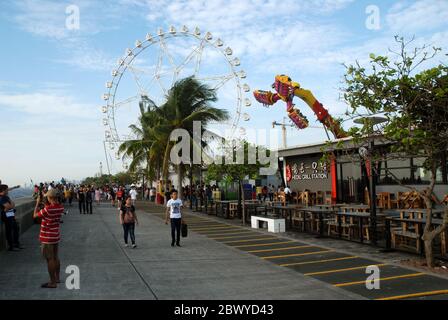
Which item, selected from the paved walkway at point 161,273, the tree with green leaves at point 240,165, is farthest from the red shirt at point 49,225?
the tree with green leaves at point 240,165

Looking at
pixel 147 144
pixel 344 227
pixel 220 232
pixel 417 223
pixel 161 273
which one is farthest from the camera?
pixel 147 144

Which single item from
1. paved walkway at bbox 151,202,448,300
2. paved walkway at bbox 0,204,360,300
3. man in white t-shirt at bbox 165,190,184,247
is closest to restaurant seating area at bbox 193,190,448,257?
paved walkway at bbox 151,202,448,300

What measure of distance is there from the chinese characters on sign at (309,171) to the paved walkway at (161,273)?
1214 cm

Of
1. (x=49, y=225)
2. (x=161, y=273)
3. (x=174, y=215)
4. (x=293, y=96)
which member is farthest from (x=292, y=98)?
(x=49, y=225)

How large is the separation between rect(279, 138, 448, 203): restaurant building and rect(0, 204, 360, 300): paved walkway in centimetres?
771

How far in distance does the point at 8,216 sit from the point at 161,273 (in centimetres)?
448

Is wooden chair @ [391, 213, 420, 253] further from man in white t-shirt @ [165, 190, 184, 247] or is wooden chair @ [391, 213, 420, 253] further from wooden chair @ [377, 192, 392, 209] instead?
wooden chair @ [377, 192, 392, 209]

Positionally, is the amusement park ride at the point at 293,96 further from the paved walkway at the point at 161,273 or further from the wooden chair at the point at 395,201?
the paved walkway at the point at 161,273

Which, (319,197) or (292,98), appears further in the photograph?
(292,98)

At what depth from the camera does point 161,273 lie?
26.7ft

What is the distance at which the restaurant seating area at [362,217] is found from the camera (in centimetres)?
1035

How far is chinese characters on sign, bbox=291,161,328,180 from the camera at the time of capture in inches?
956

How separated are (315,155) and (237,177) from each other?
8.44 meters

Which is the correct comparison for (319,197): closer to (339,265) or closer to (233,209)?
(233,209)
